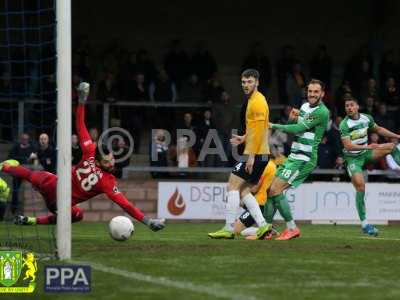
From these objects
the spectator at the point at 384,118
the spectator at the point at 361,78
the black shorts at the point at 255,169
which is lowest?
the black shorts at the point at 255,169

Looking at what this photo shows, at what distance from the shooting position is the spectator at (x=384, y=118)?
24.6m

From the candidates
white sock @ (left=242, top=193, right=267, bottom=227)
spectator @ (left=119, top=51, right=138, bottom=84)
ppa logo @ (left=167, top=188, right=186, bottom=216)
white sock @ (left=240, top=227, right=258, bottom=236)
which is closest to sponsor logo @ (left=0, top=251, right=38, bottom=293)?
white sock @ (left=242, top=193, right=267, bottom=227)

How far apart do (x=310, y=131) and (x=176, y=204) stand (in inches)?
332

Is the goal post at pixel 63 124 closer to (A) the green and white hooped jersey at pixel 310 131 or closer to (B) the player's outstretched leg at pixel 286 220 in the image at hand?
(B) the player's outstretched leg at pixel 286 220

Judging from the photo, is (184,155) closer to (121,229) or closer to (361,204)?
(361,204)

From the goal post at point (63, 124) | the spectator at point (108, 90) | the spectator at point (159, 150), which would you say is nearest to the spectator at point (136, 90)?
the spectator at point (108, 90)

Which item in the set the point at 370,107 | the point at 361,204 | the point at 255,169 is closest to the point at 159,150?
the point at 370,107

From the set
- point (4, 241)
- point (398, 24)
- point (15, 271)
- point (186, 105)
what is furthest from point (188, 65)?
point (15, 271)

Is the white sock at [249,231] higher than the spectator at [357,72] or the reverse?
the reverse

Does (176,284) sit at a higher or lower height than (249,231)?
higher

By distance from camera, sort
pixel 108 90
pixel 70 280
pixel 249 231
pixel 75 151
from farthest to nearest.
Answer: pixel 108 90
pixel 75 151
pixel 249 231
pixel 70 280

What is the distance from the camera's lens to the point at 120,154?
2344 cm

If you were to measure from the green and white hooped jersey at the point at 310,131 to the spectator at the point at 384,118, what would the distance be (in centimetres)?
960

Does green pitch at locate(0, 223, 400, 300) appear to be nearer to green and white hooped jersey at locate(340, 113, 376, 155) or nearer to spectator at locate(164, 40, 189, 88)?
green and white hooped jersey at locate(340, 113, 376, 155)
